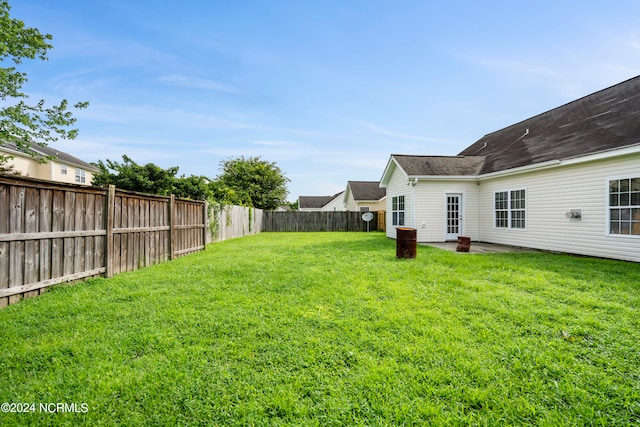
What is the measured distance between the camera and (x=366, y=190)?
28.2 meters

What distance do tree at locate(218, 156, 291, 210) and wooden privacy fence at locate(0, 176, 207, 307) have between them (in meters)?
19.9

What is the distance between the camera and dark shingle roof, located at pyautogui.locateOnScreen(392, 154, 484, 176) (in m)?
11.5

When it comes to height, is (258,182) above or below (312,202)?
above

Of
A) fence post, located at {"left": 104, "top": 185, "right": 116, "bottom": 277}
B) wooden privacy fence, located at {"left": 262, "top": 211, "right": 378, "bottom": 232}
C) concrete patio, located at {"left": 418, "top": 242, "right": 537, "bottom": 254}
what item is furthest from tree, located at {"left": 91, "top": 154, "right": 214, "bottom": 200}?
concrete patio, located at {"left": 418, "top": 242, "right": 537, "bottom": 254}

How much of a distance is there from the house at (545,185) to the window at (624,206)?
0.02m

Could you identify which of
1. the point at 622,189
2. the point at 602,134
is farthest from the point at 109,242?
the point at 602,134

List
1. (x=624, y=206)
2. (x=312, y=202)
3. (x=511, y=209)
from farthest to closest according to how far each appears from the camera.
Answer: (x=312, y=202)
(x=511, y=209)
(x=624, y=206)

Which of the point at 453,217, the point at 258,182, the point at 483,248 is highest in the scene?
the point at 258,182

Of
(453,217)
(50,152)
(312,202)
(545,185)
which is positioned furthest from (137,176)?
(312,202)

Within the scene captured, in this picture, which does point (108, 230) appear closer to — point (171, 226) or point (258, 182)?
point (171, 226)

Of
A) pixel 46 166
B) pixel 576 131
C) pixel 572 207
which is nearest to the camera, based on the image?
pixel 572 207

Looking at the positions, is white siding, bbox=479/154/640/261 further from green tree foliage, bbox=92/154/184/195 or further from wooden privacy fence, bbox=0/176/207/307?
green tree foliage, bbox=92/154/184/195

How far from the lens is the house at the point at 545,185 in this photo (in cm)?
710

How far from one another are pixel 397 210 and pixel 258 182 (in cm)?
1783
